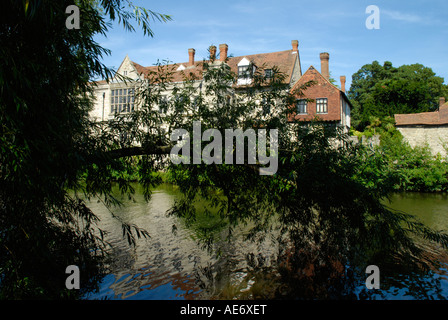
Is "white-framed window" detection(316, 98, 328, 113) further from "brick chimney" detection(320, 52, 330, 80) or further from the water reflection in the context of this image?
the water reflection

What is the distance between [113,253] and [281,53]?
26.9 m

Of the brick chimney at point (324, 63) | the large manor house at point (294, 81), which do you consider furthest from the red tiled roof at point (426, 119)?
the brick chimney at point (324, 63)

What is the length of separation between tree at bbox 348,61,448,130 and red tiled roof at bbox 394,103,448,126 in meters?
11.1

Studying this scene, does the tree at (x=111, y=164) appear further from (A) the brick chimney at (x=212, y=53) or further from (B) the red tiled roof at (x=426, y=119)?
(B) the red tiled roof at (x=426, y=119)

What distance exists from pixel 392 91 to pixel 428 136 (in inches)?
595

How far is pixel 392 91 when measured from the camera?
132ft

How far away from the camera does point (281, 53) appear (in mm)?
31219

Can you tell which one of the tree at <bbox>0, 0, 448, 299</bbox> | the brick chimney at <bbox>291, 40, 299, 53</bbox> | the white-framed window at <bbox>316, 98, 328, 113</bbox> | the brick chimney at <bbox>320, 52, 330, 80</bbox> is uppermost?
the brick chimney at <bbox>291, 40, 299, 53</bbox>

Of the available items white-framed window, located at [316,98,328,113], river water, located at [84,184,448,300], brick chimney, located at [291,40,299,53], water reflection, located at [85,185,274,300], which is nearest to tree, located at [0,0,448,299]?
river water, located at [84,184,448,300]

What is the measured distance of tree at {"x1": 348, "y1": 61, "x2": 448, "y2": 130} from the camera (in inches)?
1550

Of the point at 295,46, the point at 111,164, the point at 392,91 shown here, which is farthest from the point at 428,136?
the point at 111,164

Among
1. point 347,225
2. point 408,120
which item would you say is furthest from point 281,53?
point 347,225

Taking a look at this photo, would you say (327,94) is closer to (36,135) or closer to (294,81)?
(294,81)
